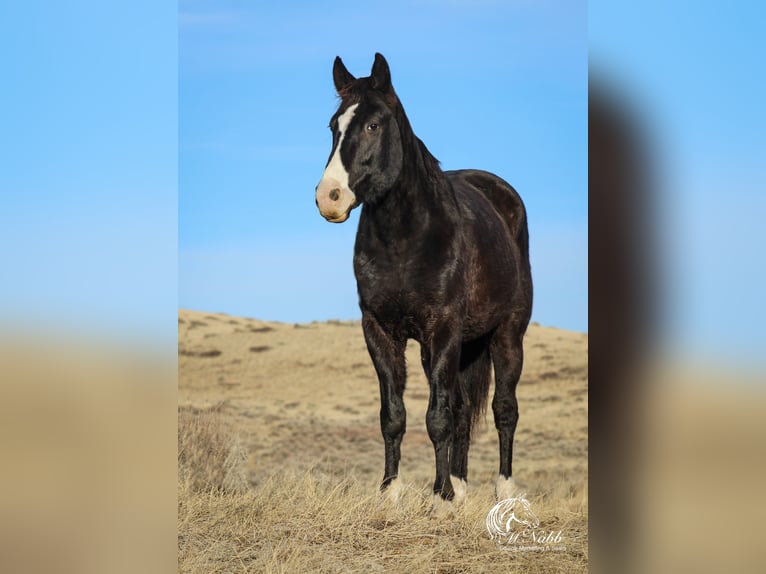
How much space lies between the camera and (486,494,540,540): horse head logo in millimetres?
5230

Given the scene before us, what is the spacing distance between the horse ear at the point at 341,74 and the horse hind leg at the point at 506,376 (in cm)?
267

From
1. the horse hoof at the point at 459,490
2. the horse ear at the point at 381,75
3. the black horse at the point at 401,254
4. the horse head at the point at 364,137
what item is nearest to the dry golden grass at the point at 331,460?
the horse hoof at the point at 459,490

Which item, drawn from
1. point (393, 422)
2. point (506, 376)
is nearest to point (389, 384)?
point (393, 422)

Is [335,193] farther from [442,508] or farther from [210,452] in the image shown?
[210,452]

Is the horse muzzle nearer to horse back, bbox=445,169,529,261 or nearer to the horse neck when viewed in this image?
the horse neck

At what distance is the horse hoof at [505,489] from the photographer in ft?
20.9

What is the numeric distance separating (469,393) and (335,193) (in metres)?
2.81

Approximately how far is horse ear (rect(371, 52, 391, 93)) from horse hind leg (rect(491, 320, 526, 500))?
8.45ft

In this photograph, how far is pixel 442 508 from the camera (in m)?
5.55

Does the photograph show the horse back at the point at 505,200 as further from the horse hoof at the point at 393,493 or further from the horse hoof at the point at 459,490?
the horse hoof at the point at 393,493

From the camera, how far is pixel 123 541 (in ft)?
10.4

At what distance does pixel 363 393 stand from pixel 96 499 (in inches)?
571

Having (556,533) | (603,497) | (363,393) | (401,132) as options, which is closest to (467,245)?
(401,132)

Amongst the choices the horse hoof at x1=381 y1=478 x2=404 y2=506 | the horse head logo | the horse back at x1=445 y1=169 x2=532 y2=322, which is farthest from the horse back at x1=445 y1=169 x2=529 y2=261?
the horse hoof at x1=381 y1=478 x2=404 y2=506
